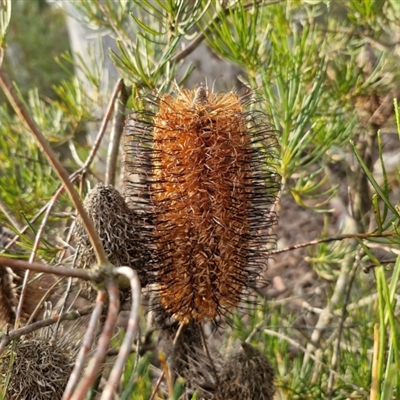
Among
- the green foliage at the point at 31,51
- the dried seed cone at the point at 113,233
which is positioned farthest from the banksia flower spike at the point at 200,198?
the green foliage at the point at 31,51

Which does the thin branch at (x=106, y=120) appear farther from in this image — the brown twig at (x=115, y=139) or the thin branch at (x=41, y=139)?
the thin branch at (x=41, y=139)

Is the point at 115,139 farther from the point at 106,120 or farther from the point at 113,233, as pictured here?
the point at 113,233

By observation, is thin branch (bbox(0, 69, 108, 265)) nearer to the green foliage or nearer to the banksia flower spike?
the banksia flower spike

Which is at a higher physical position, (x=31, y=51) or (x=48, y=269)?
(x=31, y=51)

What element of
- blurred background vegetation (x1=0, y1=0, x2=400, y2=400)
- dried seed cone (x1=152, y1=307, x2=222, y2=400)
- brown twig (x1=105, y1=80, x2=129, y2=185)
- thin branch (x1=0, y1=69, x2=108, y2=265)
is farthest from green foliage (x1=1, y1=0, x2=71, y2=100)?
thin branch (x1=0, y1=69, x2=108, y2=265)

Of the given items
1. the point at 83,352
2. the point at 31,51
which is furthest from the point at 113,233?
the point at 31,51

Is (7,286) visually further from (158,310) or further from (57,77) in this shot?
(57,77)
